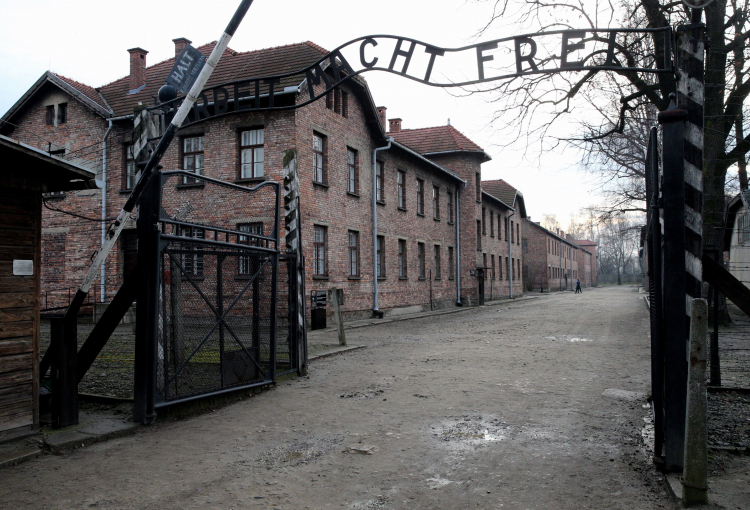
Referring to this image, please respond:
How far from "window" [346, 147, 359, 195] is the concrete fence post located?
19.4 meters

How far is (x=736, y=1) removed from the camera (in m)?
15.8

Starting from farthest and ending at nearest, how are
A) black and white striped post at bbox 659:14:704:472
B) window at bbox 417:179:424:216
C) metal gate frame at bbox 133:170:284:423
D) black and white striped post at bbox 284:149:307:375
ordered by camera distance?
window at bbox 417:179:424:216 → black and white striped post at bbox 284:149:307:375 → metal gate frame at bbox 133:170:284:423 → black and white striped post at bbox 659:14:704:472

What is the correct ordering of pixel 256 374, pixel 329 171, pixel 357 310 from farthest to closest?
pixel 357 310
pixel 329 171
pixel 256 374

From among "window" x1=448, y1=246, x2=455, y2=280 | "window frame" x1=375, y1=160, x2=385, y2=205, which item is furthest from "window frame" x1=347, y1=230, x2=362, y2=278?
"window" x1=448, y1=246, x2=455, y2=280

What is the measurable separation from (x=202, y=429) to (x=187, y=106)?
3.54m

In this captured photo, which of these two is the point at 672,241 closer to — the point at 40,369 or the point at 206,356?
the point at 206,356

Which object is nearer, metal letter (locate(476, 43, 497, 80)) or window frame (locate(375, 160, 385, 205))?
metal letter (locate(476, 43, 497, 80))

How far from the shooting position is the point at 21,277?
5828 mm

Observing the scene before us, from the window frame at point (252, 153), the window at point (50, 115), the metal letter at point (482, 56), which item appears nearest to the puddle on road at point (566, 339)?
the metal letter at point (482, 56)

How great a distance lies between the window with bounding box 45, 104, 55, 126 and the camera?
23578 mm

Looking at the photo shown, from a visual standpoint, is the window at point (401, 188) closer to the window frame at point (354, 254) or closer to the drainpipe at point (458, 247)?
the window frame at point (354, 254)

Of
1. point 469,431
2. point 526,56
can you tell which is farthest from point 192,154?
point 469,431

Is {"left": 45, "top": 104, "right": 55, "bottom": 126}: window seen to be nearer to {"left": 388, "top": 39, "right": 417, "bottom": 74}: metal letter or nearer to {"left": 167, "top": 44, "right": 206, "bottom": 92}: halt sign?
{"left": 167, "top": 44, "right": 206, "bottom": 92}: halt sign

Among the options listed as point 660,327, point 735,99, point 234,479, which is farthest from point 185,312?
point 735,99
